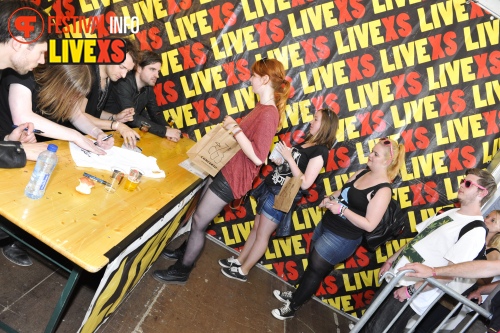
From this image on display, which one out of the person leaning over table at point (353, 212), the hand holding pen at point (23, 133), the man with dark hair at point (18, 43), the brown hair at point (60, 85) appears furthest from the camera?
the person leaning over table at point (353, 212)

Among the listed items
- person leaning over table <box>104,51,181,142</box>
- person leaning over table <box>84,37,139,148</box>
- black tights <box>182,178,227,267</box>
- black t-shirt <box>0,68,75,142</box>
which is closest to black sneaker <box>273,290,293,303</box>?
black tights <box>182,178,227,267</box>

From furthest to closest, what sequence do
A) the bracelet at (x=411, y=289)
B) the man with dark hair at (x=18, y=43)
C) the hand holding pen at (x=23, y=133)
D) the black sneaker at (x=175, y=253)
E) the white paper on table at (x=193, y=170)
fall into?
the black sneaker at (x=175, y=253)
the white paper on table at (x=193, y=170)
the bracelet at (x=411, y=289)
the hand holding pen at (x=23, y=133)
the man with dark hair at (x=18, y=43)

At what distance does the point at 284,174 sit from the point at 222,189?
71cm

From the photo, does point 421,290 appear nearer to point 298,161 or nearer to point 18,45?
point 298,161

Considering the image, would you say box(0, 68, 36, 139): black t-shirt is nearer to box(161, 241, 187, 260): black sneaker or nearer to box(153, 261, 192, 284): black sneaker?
box(153, 261, 192, 284): black sneaker

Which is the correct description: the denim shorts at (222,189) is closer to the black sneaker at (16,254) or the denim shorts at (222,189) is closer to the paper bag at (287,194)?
the paper bag at (287,194)

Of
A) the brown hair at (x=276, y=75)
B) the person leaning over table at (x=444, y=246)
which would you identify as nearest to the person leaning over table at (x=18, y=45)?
the brown hair at (x=276, y=75)

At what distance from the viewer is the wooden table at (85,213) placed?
1681 millimetres

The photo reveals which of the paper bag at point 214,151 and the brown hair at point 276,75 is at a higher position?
the brown hair at point 276,75

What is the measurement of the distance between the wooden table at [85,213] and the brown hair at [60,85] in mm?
262

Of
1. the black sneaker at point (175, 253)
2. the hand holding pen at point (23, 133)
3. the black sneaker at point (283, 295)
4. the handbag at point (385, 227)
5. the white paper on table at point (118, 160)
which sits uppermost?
the hand holding pen at point (23, 133)

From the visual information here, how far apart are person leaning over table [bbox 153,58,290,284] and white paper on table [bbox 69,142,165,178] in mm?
459

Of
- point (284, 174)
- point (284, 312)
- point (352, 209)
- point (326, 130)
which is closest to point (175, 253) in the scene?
point (284, 312)

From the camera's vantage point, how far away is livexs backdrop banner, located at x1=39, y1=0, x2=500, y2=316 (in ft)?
11.8
